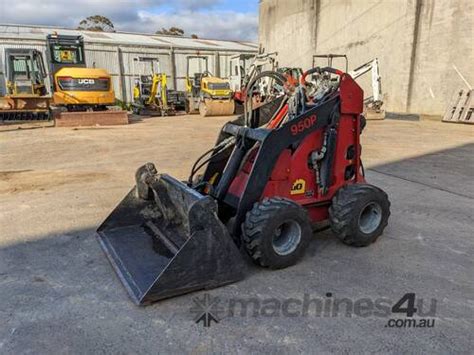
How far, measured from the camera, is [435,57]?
1499 centimetres

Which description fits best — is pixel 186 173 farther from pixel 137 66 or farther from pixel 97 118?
pixel 137 66

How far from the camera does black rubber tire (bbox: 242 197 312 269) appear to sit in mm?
3080

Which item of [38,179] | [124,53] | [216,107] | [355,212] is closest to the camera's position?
[355,212]

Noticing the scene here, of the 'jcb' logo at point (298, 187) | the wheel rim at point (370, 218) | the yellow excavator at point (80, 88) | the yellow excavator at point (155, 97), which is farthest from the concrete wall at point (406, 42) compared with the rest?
the 'jcb' logo at point (298, 187)

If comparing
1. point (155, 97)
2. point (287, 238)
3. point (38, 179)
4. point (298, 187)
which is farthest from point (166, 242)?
point (155, 97)

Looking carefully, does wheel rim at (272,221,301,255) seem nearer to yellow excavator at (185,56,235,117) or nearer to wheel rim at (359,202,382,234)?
wheel rim at (359,202,382,234)

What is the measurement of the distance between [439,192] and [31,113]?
43.3 ft

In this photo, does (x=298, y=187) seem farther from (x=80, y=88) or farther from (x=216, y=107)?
(x=216, y=107)

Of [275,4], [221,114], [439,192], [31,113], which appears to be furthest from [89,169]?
[275,4]

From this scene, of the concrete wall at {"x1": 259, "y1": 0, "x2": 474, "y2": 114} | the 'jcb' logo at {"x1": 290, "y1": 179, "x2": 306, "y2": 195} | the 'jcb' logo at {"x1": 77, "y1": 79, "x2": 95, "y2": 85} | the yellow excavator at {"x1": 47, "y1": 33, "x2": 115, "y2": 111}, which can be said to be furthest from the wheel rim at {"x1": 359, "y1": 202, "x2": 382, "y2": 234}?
the concrete wall at {"x1": 259, "y1": 0, "x2": 474, "y2": 114}

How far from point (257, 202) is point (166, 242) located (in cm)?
83

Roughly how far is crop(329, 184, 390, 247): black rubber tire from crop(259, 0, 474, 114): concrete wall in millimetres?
12757

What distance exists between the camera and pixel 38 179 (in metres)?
6.32

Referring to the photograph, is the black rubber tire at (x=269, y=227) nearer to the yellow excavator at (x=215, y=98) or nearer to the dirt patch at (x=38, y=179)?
the dirt patch at (x=38, y=179)
